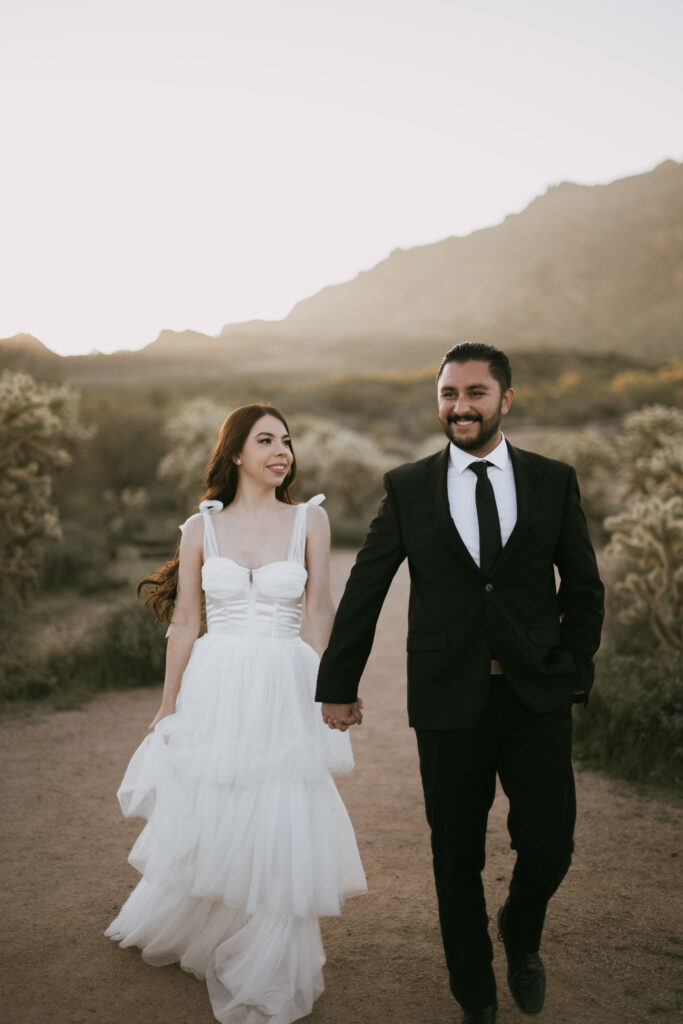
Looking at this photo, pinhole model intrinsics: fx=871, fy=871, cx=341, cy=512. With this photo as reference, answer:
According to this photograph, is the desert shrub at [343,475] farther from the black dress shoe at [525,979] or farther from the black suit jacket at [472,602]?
the black suit jacket at [472,602]

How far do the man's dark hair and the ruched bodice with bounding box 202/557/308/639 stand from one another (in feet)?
Answer: 3.50

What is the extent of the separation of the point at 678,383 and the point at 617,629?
37399 mm

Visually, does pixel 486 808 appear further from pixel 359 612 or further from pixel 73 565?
pixel 73 565

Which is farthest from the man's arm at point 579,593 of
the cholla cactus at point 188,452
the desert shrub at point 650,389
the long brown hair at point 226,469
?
the desert shrub at point 650,389

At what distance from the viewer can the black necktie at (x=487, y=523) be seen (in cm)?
284

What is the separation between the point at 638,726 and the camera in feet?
20.2

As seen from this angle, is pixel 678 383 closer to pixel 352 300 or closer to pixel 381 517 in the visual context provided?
pixel 381 517

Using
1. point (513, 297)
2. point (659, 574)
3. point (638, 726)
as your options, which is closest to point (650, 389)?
point (659, 574)

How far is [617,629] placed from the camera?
28.5 ft

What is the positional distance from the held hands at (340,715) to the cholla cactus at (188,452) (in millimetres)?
15137

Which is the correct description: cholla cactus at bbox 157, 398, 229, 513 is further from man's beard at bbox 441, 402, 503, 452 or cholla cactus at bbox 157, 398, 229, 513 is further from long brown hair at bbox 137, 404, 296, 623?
man's beard at bbox 441, 402, 503, 452

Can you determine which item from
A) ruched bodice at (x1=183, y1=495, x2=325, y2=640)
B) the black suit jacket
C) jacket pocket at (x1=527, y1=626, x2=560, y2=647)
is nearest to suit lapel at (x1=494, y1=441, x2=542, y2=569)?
the black suit jacket

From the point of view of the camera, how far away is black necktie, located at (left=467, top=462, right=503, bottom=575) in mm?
2838

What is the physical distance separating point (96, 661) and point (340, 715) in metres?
6.05
